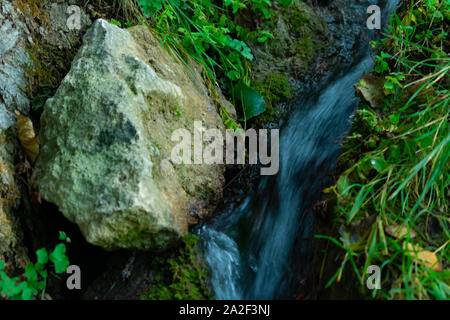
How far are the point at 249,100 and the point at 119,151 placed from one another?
1.30 m

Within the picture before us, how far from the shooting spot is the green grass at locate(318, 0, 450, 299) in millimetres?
1788

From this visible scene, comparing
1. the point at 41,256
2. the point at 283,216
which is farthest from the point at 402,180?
the point at 41,256

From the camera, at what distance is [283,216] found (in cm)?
253

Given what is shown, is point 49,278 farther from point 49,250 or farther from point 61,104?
point 61,104

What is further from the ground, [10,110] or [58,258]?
[10,110]

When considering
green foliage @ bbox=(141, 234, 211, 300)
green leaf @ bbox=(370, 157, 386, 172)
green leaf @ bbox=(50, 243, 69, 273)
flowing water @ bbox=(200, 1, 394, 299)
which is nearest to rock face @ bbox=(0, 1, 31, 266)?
green leaf @ bbox=(50, 243, 69, 273)

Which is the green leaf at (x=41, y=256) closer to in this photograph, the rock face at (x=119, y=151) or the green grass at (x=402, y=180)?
the rock face at (x=119, y=151)

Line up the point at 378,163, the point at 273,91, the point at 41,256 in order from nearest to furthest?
the point at 41,256
the point at 378,163
the point at 273,91

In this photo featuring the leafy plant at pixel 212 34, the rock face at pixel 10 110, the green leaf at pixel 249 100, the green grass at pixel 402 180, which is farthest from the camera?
the green leaf at pixel 249 100

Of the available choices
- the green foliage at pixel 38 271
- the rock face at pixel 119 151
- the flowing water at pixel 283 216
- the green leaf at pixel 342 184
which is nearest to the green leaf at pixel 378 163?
the green leaf at pixel 342 184

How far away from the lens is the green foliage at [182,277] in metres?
2.07

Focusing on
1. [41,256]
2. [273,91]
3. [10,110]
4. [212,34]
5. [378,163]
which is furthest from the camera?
[273,91]

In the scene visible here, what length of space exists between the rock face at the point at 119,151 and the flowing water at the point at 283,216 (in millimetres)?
251

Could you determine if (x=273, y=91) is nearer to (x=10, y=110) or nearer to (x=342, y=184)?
(x=342, y=184)
